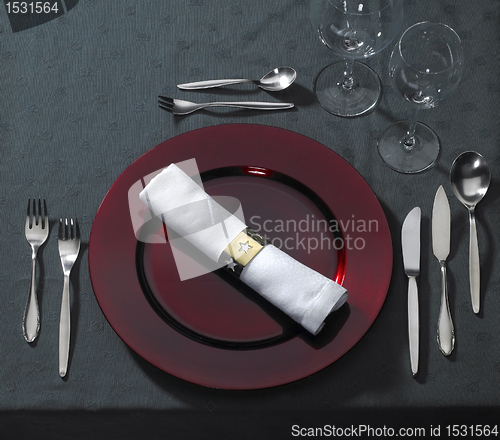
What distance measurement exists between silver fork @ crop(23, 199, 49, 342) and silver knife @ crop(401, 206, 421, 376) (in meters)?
0.50

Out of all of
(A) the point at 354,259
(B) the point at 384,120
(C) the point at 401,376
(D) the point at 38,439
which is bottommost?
(D) the point at 38,439

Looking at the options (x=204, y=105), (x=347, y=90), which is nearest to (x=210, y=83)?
(x=204, y=105)

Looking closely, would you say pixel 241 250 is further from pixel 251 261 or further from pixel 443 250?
pixel 443 250

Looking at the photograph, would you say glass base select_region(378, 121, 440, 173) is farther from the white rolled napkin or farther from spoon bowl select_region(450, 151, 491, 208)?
the white rolled napkin

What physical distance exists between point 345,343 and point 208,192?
29cm

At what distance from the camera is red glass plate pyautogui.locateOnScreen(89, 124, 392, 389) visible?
0.63 meters

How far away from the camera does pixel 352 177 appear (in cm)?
73

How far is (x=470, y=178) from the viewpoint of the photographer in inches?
29.5

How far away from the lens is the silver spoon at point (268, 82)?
813 mm

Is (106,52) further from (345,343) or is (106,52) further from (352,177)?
(345,343)

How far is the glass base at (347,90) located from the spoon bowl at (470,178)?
0.16m

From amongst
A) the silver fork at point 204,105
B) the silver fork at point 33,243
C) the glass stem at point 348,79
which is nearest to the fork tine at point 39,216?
the silver fork at point 33,243

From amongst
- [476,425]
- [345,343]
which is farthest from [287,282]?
[476,425]

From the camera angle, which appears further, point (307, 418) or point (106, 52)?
point (106, 52)
